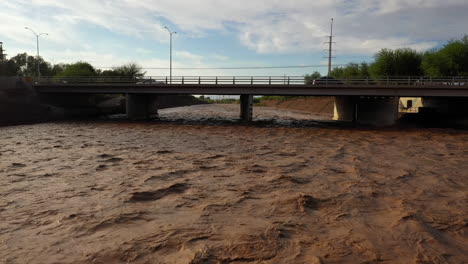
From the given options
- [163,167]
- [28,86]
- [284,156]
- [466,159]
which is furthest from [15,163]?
[28,86]

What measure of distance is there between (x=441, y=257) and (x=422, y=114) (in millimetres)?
54239

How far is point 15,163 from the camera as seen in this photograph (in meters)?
18.7

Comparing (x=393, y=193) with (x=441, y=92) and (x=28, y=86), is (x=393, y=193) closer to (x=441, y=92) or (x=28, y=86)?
(x=441, y=92)

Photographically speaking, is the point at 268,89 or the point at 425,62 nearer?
the point at 268,89

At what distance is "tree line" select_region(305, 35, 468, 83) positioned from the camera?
63.2 meters

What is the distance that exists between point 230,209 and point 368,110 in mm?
46367

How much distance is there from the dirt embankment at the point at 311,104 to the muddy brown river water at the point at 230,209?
61.6 m

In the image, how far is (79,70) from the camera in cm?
9194

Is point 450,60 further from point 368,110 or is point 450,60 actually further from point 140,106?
point 140,106

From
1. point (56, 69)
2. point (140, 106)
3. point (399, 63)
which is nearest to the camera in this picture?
point (140, 106)

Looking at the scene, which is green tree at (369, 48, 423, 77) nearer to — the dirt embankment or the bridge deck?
the dirt embankment

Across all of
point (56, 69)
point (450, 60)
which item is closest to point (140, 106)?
point (450, 60)

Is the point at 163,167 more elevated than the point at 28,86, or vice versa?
the point at 28,86

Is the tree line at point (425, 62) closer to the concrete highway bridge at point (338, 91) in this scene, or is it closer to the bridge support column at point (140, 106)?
the concrete highway bridge at point (338, 91)
